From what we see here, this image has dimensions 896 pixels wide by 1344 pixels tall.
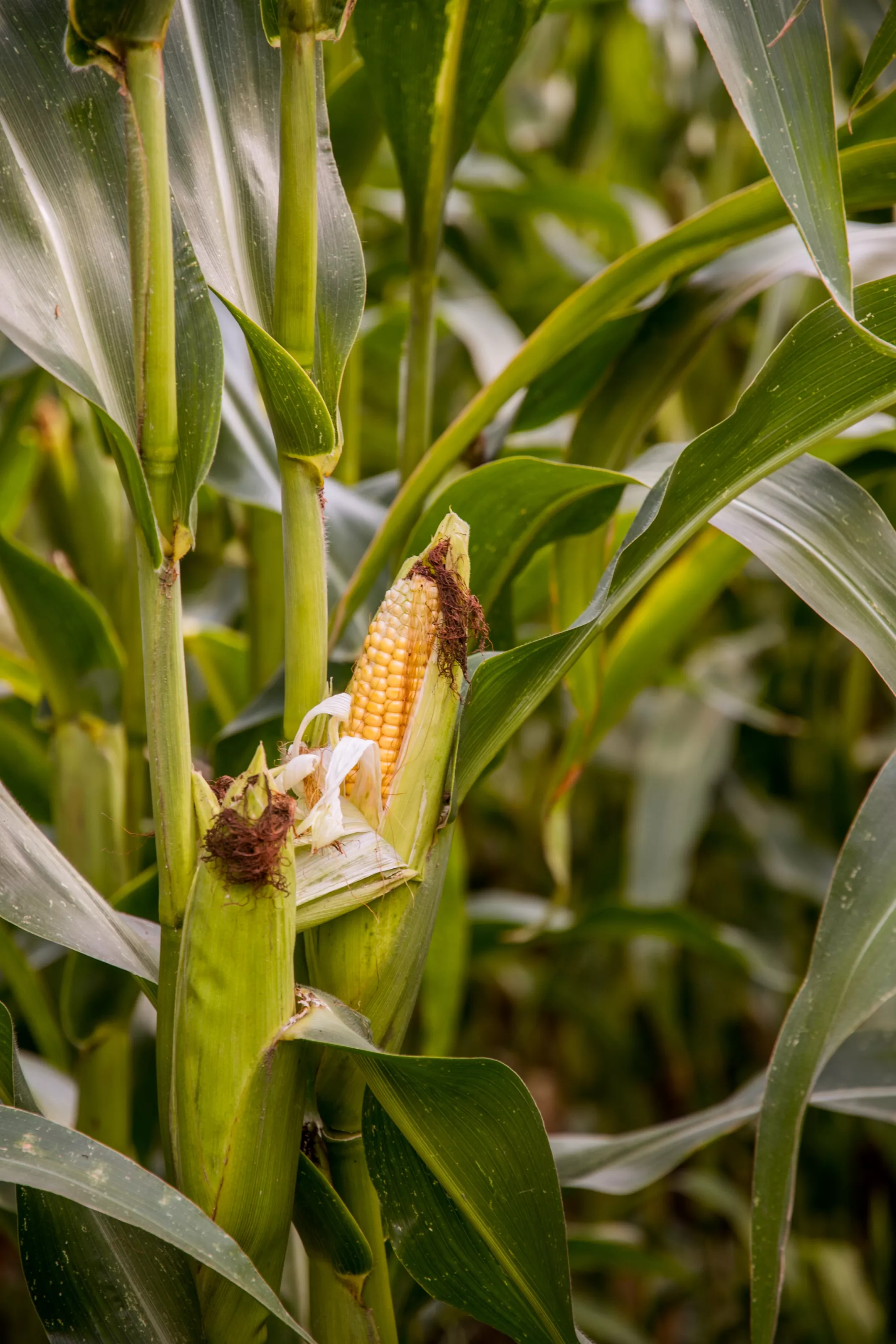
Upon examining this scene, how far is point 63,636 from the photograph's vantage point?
591 mm

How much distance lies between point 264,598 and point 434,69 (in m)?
0.33

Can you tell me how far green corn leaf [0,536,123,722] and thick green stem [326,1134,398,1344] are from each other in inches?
12.9

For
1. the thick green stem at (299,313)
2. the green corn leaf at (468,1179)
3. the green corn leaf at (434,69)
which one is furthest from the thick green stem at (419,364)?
the green corn leaf at (468,1179)

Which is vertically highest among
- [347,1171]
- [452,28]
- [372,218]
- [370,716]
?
[372,218]

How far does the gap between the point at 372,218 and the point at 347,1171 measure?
1.07 m

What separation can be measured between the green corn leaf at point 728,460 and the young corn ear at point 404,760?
20 mm

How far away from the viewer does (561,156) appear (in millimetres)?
1401

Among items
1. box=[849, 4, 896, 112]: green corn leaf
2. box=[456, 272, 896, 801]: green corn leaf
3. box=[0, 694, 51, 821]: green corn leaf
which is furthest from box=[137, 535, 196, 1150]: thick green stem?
box=[0, 694, 51, 821]: green corn leaf

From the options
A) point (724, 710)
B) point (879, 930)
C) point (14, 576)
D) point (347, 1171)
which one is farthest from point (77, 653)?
point (724, 710)

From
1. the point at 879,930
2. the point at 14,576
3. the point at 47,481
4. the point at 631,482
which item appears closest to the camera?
the point at 879,930

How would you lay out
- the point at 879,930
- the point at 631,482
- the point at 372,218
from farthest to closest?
the point at 372,218 → the point at 631,482 → the point at 879,930

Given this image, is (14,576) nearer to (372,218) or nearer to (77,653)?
(77,653)

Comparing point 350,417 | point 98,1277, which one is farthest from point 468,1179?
point 350,417

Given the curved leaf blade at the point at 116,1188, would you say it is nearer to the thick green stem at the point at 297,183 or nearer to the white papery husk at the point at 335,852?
the white papery husk at the point at 335,852
